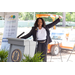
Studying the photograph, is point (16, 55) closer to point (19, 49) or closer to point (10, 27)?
point (19, 49)

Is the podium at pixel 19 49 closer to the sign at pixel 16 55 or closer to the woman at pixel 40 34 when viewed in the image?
the sign at pixel 16 55

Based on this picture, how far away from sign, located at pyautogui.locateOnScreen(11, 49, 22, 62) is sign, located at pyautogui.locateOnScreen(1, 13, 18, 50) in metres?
1.81

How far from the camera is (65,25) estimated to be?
596 centimetres

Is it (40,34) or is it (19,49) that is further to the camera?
(40,34)

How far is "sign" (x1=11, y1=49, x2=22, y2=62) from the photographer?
6.54ft

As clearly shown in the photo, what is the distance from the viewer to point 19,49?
2053mm

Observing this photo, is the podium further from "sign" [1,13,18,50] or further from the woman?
"sign" [1,13,18,50]

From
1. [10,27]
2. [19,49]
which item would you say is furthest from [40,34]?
[10,27]

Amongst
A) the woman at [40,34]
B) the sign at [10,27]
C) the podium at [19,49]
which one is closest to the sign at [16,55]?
the podium at [19,49]

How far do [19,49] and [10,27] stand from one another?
6.72ft

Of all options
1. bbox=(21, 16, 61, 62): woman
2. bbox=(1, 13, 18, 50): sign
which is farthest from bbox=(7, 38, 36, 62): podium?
bbox=(1, 13, 18, 50): sign

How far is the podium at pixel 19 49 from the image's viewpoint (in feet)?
6.54
